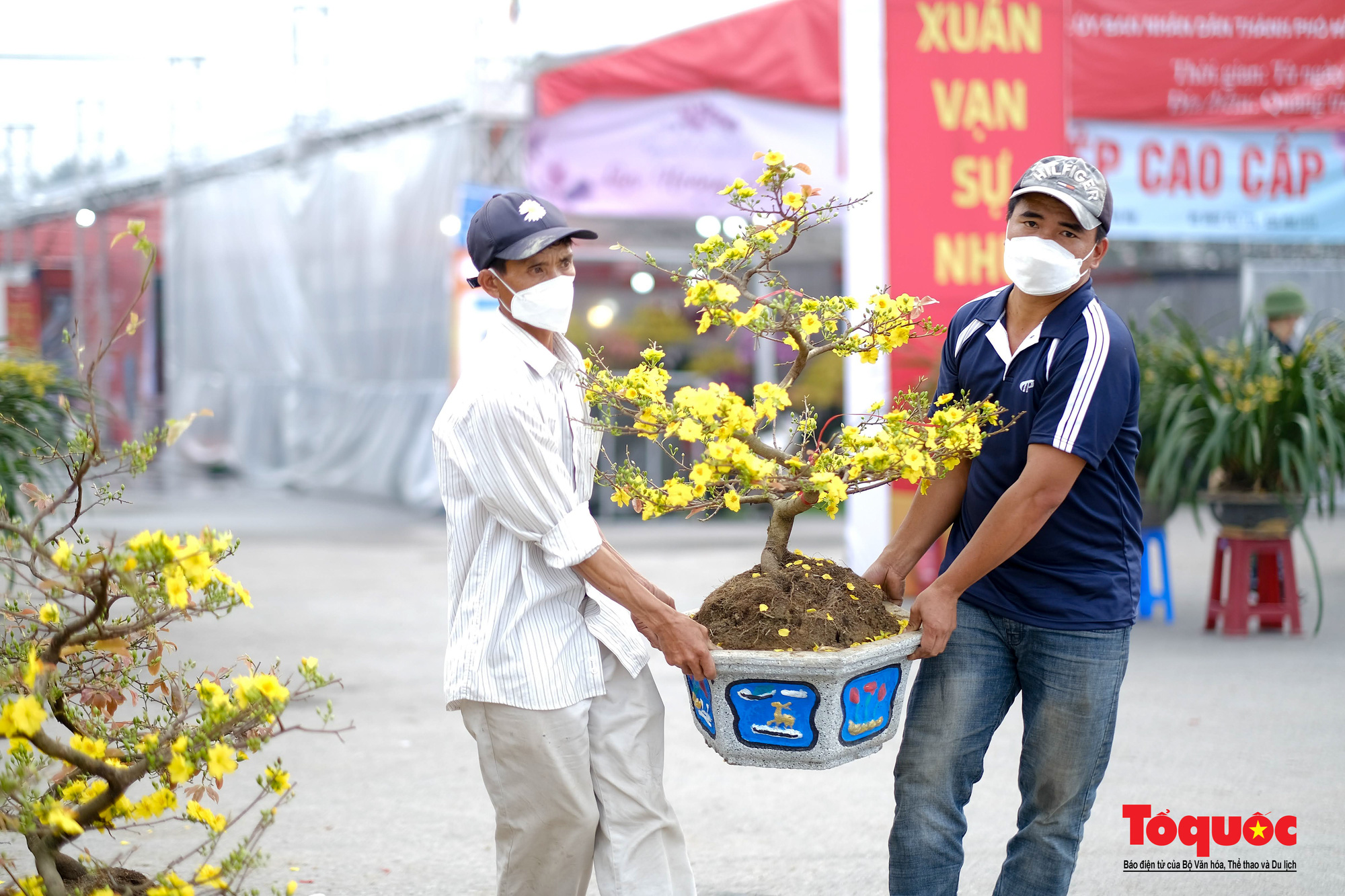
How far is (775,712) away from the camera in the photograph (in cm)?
249

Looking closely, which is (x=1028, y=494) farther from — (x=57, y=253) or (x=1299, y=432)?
(x=57, y=253)

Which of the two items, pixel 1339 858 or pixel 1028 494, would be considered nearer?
pixel 1028 494

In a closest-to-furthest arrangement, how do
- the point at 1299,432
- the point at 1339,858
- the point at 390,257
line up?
1. the point at 1339,858
2. the point at 1299,432
3. the point at 390,257

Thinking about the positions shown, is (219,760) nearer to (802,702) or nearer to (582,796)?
(582,796)

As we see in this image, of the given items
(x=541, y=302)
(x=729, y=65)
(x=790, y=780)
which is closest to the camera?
(x=541, y=302)

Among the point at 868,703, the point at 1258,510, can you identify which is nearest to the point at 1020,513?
the point at 868,703

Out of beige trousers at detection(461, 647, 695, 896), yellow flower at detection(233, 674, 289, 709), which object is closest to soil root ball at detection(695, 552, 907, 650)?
beige trousers at detection(461, 647, 695, 896)

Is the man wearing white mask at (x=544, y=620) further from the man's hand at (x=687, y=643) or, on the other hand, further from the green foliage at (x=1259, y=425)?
the green foliage at (x=1259, y=425)

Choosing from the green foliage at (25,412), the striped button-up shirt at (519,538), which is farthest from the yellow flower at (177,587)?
the green foliage at (25,412)

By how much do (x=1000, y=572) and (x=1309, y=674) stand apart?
155 inches

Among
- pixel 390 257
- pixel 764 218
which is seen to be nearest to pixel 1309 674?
pixel 764 218

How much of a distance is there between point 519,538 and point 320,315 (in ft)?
44.0

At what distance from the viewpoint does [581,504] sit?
2.54 metres

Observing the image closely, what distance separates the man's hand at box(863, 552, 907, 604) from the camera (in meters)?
2.89
